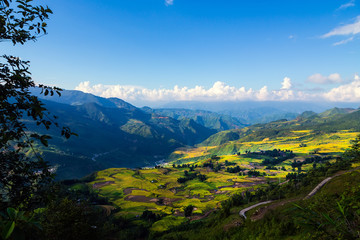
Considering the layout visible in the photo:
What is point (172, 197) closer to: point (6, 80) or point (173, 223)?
point (173, 223)

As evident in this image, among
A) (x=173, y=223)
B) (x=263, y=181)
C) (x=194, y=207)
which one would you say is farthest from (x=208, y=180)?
(x=173, y=223)

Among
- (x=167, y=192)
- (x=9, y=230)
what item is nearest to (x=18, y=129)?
(x=9, y=230)

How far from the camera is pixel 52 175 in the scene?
22.7 feet

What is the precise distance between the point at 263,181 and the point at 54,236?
162m

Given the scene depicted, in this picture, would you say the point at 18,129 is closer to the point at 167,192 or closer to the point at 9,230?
the point at 9,230

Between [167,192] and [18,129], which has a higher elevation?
[18,129]

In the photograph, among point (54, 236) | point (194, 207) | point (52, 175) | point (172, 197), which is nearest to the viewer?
point (52, 175)

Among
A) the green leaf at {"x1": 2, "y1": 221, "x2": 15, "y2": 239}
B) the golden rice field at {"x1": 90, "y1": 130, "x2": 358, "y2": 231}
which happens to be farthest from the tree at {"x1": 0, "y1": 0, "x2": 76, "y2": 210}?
the golden rice field at {"x1": 90, "y1": 130, "x2": 358, "y2": 231}

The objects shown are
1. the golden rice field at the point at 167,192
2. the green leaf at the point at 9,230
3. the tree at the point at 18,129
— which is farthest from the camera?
the golden rice field at the point at 167,192

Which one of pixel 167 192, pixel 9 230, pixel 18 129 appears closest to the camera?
pixel 9 230

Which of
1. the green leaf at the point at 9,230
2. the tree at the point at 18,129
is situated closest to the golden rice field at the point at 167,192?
the tree at the point at 18,129

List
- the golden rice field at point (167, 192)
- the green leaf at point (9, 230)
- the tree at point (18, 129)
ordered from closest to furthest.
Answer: the green leaf at point (9, 230) < the tree at point (18, 129) < the golden rice field at point (167, 192)

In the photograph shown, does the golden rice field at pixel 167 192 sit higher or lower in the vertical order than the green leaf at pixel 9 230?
lower

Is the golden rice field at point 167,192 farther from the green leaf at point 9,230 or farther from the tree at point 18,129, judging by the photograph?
the green leaf at point 9,230
